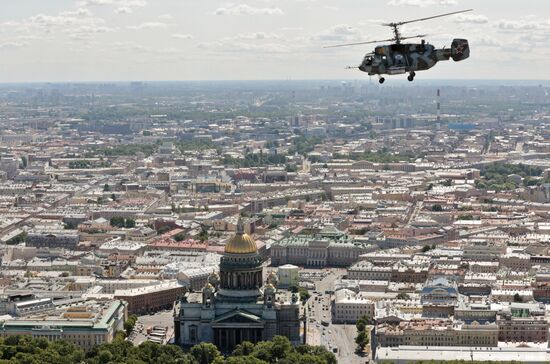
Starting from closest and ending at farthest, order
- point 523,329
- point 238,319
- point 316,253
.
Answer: point 238,319 < point 523,329 < point 316,253

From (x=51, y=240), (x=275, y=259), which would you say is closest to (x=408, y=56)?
(x=275, y=259)

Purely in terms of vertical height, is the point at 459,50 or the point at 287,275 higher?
the point at 459,50

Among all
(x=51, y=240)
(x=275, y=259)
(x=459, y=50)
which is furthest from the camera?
(x=51, y=240)

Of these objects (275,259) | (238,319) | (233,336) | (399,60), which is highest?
(399,60)

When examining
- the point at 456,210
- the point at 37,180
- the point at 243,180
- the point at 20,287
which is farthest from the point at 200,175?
the point at 20,287

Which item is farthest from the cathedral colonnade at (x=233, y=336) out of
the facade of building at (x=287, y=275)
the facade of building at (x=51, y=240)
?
the facade of building at (x=51, y=240)

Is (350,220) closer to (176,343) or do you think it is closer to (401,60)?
(176,343)

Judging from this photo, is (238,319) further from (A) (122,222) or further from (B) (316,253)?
(A) (122,222)

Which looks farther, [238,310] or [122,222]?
[122,222]
